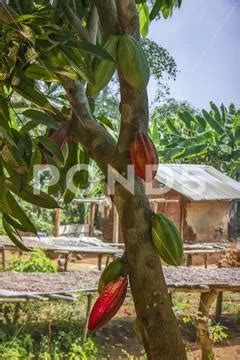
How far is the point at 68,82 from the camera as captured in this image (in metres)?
0.38

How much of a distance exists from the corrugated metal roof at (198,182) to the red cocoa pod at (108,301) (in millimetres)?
4509

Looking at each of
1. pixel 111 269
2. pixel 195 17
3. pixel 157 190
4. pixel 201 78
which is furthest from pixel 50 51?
pixel 157 190

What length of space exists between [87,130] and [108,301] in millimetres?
114

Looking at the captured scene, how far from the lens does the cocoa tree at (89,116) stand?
32 centimetres

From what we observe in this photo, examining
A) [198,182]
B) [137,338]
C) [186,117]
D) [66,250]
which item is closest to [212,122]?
[186,117]

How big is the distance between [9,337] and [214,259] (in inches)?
116

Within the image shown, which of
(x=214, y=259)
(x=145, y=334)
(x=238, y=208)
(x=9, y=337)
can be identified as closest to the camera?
(x=145, y=334)

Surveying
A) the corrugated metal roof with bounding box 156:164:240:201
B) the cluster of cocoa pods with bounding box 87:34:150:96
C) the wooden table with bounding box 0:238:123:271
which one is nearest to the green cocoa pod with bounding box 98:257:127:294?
the cluster of cocoa pods with bounding box 87:34:150:96

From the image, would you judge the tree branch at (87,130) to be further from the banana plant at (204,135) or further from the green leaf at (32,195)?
the banana plant at (204,135)

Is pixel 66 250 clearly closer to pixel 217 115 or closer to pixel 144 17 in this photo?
pixel 217 115

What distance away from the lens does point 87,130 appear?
1.19ft

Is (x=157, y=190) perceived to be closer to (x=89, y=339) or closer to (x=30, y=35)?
(x=89, y=339)

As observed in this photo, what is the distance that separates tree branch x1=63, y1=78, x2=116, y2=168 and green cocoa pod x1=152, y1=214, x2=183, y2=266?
0.05 metres

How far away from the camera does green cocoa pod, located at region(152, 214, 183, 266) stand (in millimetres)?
318
